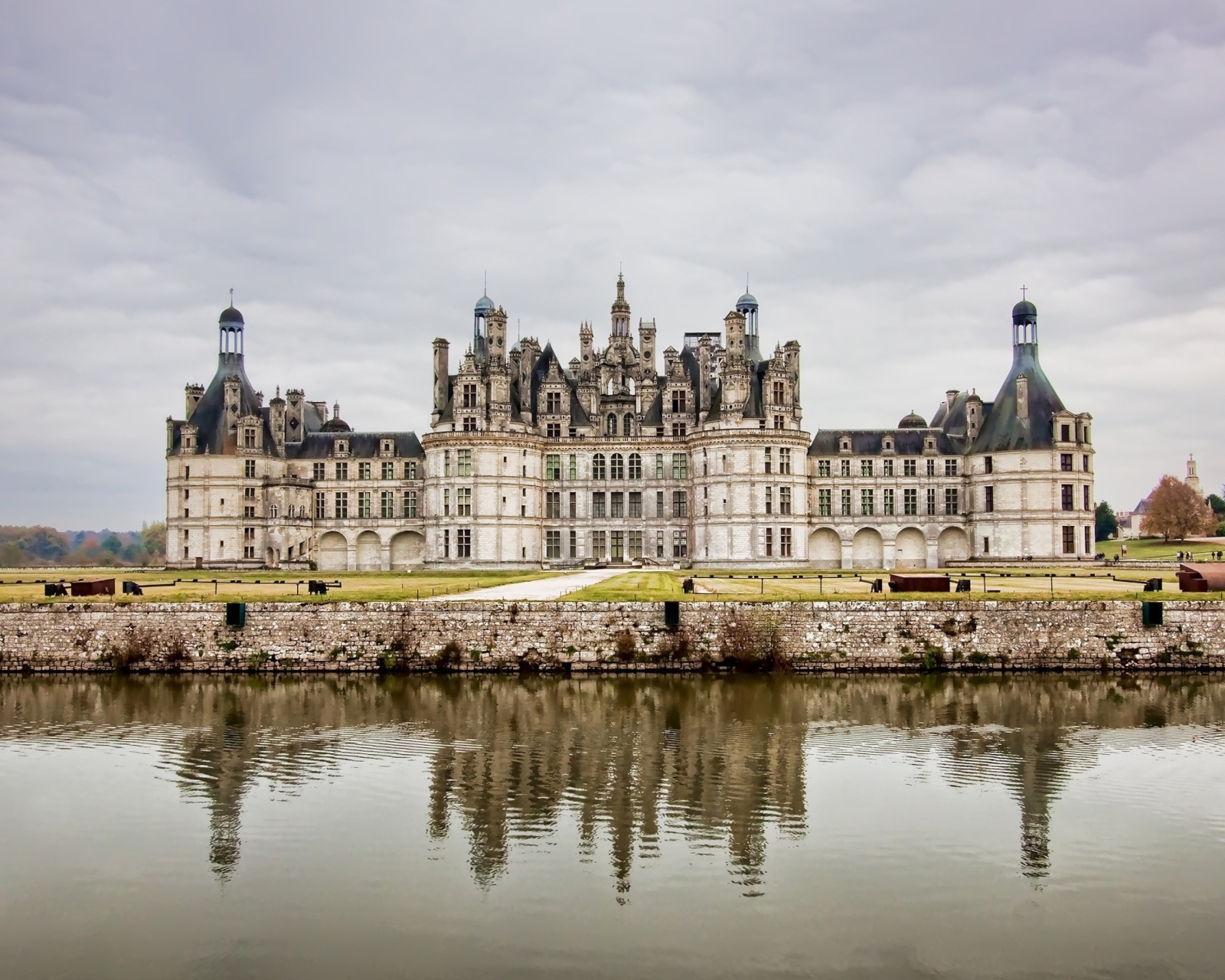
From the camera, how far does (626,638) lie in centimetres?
3647

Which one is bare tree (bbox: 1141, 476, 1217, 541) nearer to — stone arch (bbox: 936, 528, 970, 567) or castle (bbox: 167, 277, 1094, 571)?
castle (bbox: 167, 277, 1094, 571)

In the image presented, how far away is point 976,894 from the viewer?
1639cm

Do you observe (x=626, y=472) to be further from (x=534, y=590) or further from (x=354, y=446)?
(x=534, y=590)

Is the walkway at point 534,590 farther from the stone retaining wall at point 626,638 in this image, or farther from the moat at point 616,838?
the moat at point 616,838

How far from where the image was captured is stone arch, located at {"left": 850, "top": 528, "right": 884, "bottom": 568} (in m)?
77.5

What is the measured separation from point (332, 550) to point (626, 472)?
22.9 m

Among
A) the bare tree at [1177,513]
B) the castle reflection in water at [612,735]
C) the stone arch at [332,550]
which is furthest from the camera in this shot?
the bare tree at [1177,513]

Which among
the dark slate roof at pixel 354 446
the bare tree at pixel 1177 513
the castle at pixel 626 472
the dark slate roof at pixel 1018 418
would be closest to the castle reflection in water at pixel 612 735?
the castle at pixel 626 472

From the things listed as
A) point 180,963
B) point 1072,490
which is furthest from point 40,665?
point 1072,490

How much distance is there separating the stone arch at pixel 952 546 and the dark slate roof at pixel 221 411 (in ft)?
162

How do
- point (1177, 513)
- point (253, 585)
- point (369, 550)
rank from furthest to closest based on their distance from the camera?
point (1177, 513)
point (369, 550)
point (253, 585)

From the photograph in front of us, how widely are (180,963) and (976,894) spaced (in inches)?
452

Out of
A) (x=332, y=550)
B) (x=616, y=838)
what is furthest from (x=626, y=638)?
(x=332, y=550)

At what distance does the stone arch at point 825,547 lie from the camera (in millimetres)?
77938
